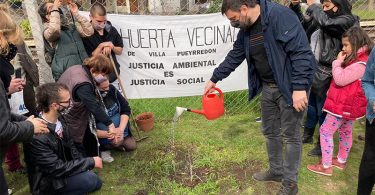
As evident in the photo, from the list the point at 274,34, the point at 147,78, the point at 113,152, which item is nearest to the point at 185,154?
the point at 113,152

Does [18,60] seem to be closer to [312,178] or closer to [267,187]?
[267,187]

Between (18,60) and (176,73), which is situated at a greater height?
(18,60)

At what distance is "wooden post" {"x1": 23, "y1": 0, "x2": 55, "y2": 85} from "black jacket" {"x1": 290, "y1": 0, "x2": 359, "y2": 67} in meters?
2.92

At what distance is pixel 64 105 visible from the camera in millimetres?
2908

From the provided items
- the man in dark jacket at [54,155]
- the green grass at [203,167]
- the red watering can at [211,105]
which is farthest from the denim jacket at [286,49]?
the man in dark jacket at [54,155]

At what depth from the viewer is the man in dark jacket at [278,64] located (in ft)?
8.68

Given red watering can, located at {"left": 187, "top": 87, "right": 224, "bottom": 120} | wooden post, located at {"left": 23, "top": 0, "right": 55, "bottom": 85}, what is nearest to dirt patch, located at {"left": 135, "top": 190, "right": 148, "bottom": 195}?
red watering can, located at {"left": 187, "top": 87, "right": 224, "bottom": 120}

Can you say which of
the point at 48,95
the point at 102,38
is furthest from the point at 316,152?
the point at 48,95

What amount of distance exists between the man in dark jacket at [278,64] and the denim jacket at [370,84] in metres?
0.39

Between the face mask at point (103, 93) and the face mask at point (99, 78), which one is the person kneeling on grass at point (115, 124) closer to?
the face mask at point (103, 93)

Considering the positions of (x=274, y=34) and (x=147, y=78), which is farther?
(x=147, y=78)

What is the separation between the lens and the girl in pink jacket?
310 cm

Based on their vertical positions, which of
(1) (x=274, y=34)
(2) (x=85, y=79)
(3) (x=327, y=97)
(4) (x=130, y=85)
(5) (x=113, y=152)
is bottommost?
(5) (x=113, y=152)

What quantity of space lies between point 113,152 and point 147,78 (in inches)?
40.8
